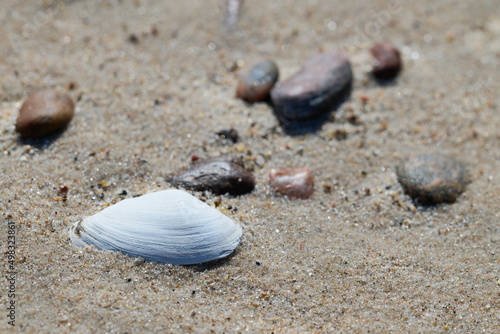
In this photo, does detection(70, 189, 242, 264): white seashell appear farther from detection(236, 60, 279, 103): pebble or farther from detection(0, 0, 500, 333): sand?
detection(236, 60, 279, 103): pebble

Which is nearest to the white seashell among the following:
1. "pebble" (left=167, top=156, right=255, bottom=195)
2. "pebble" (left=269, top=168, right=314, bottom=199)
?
"pebble" (left=167, top=156, right=255, bottom=195)

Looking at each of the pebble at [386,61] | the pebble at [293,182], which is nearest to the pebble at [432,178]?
the pebble at [293,182]

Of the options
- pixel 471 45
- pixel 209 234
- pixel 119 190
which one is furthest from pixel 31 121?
pixel 471 45

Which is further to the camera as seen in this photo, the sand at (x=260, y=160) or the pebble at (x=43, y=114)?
the pebble at (x=43, y=114)

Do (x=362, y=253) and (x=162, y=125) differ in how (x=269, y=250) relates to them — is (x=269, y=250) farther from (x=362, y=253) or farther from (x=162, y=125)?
(x=162, y=125)

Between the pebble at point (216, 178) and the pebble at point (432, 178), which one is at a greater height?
the pebble at point (216, 178)

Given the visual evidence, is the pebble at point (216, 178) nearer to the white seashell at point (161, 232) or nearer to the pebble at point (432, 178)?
the white seashell at point (161, 232)

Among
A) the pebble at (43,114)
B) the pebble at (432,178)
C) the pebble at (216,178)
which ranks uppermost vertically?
the pebble at (43,114)
